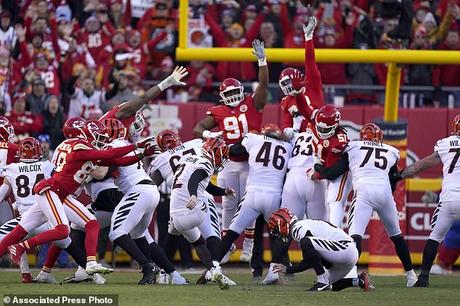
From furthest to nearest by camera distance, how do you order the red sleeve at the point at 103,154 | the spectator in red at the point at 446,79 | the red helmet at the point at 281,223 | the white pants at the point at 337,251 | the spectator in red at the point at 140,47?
the spectator in red at the point at 140,47 → the spectator in red at the point at 446,79 → the red sleeve at the point at 103,154 → the red helmet at the point at 281,223 → the white pants at the point at 337,251

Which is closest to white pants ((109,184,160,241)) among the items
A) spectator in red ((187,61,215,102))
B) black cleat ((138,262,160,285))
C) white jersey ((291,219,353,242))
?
black cleat ((138,262,160,285))

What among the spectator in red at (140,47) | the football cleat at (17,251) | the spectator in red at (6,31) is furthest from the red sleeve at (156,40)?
the football cleat at (17,251)

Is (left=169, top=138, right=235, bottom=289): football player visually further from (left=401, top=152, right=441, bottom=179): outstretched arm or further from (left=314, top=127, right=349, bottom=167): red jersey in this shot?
(left=401, top=152, right=441, bottom=179): outstretched arm

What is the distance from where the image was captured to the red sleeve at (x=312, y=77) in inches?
589

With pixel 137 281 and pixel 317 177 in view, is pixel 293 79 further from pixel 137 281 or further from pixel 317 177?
pixel 137 281

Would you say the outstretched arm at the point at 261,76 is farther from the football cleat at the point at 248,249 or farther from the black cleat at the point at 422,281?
the black cleat at the point at 422,281

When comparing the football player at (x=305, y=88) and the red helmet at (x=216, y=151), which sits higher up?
the football player at (x=305, y=88)

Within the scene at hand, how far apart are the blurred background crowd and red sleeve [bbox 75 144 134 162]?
4.28m

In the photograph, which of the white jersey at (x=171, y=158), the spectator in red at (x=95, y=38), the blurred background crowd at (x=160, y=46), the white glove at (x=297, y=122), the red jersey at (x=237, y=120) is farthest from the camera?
the spectator in red at (x=95, y=38)

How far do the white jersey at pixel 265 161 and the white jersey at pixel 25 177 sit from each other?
208 cm

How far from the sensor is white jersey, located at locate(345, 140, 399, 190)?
45.9ft

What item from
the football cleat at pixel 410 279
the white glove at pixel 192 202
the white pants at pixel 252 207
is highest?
the white glove at pixel 192 202

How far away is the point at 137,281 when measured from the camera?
1438cm

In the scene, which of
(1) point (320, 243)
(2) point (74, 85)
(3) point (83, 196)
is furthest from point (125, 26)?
(1) point (320, 243)
